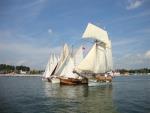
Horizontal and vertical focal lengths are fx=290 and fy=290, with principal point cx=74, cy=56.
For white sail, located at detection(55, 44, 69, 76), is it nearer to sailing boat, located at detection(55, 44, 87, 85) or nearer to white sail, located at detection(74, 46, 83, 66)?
sailing boat, located at detection(55, 44, 87, 85)

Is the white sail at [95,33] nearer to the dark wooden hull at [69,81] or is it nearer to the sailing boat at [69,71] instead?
the sailing boat at [69,71]

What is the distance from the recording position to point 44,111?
3694 cm

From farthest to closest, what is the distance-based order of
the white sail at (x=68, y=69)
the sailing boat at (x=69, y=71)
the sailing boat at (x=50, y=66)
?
the sailing boat at (x=50, y=66), the white sail at (x=68, y=69), the sailing boat at (x=69, y=71)

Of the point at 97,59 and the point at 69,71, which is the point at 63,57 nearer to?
the point at 69,71

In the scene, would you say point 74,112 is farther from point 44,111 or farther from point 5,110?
point 5,110

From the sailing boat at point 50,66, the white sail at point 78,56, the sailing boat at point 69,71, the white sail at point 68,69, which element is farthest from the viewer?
the sailing boat at point 50,66

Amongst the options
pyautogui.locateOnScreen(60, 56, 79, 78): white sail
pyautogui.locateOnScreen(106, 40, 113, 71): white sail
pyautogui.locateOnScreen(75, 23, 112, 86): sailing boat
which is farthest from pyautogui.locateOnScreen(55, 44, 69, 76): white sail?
pyautogui.locateOnScreen(106, 40, 113, 71): white sail

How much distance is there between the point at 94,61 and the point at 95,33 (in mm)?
10591

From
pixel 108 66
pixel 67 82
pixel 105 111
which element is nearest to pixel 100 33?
pixel 108 66

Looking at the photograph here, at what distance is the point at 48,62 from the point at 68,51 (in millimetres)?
26343

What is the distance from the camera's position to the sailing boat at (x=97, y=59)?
89688 mm

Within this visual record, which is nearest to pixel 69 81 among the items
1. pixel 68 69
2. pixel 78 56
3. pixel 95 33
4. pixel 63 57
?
pixel 68 69

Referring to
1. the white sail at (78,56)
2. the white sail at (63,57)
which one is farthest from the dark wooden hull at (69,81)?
the white sail at (78,56)

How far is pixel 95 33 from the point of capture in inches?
3829
